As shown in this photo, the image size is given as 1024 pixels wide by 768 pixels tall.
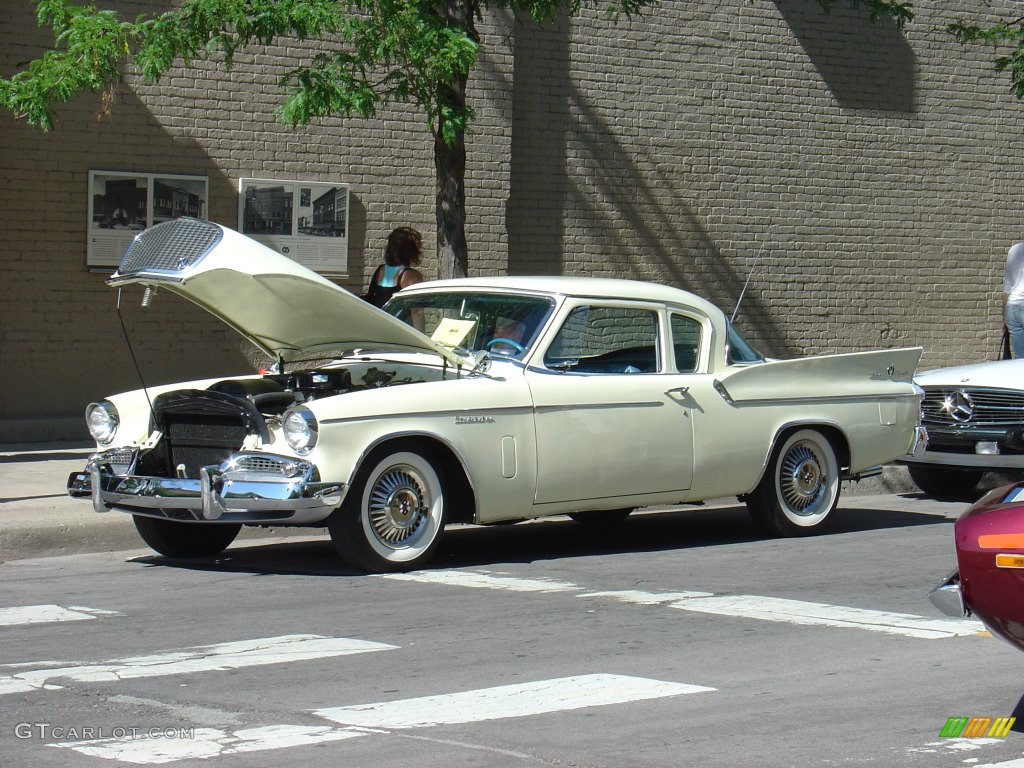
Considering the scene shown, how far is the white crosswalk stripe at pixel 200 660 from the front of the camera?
5695 millimetres

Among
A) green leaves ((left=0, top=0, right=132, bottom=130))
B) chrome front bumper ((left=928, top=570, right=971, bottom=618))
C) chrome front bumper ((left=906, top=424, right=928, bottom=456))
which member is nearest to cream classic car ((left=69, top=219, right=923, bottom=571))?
chrome front bumper ((left=906, top=424, right=928, bottom=456))

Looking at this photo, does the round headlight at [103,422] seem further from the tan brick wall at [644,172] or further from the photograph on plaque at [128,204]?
the photograph on plaque at [128,204]

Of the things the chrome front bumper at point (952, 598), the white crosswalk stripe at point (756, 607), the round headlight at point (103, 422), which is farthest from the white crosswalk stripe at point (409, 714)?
the round headlight at point (103, 422)

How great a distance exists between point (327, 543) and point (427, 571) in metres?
1.52

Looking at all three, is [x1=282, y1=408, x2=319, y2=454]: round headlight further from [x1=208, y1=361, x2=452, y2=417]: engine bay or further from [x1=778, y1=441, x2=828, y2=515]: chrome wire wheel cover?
[x1=778, y1=441, x2=828, y2=515]: chrome wire wheel cover

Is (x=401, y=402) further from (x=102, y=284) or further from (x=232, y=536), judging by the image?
(x=102, y=284)

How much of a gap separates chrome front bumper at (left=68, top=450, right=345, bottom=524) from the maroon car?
3.70 m

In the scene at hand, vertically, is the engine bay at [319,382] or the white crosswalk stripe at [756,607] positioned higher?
the engine bay at [319,382]

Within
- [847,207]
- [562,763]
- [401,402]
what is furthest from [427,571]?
[847,207]

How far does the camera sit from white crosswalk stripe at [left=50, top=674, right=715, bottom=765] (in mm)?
4652

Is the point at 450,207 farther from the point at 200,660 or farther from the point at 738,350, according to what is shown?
the point at 200,660

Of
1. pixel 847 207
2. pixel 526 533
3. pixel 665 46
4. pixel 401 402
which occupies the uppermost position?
pixel 665 46

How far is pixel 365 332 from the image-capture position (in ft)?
28.0

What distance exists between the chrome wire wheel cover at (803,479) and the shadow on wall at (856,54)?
9893 mm
